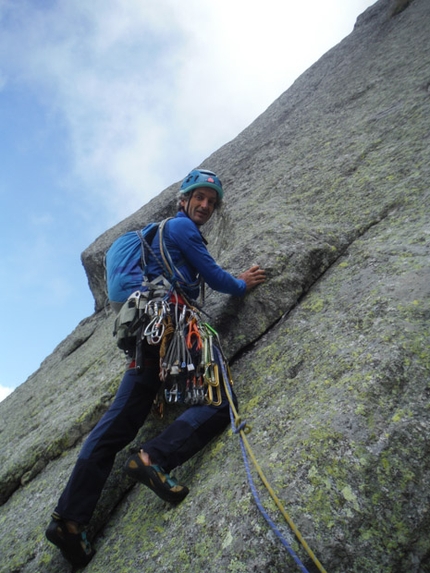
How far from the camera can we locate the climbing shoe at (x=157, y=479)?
2697 mm

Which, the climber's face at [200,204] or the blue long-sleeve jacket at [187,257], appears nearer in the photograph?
the blue long-sleeve jacket at [187,257]

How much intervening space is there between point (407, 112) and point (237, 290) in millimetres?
4034

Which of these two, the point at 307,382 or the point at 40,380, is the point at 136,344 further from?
the point at 40,380

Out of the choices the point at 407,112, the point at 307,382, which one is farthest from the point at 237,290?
the point at 407,112

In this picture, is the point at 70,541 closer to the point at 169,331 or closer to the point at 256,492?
the point at 256,492

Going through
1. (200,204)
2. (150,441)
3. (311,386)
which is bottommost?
(311,386)

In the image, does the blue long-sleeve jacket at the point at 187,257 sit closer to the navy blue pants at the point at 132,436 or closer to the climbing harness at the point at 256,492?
the navy blue pants at the point at 132,436

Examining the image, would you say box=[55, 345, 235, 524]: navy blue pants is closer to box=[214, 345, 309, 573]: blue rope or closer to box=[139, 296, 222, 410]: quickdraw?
box=[139, 296, 222, 410]: quickdraw

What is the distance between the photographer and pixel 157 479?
106 inches

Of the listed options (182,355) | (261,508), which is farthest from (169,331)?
(261,508)

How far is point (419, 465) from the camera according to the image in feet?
6.89

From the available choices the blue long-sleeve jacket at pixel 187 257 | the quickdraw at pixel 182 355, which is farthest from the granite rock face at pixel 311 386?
the blue long-sleeve jacket at pixel 187 257

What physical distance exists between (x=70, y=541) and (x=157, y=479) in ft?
2.77

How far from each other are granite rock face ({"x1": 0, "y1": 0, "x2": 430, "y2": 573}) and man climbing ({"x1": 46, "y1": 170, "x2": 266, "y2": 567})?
190mm
